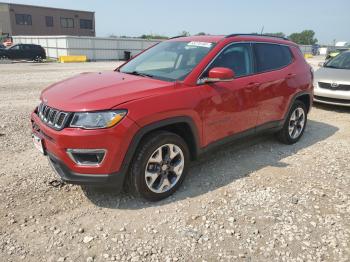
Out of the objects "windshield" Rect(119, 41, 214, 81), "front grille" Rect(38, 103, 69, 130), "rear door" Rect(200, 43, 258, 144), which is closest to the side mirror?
"rear door" Rect(200, 43, 258, 144)

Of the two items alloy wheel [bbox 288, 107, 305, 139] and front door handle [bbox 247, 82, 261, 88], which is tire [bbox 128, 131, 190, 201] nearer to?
front door handle [bbox 247, 82, 261, 88]

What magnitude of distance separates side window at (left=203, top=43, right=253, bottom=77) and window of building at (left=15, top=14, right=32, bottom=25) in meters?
55.1

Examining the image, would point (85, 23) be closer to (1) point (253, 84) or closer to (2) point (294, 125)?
(2) point (294, 125)

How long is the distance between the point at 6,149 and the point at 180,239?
330 centimetres

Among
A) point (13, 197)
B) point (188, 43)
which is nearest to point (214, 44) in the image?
point (188, 43)

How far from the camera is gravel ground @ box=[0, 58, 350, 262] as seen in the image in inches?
115

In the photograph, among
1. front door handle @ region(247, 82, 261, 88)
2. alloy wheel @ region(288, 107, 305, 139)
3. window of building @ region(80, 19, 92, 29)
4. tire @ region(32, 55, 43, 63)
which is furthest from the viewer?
window of building @ region(80, 19, 92, 29)

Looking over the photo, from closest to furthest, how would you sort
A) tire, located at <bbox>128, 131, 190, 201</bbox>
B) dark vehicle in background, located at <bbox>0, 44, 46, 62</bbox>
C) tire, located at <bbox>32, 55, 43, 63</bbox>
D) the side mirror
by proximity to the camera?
tire, located at <bbox>128, 131, 190, 201</bbox> → the side mirror → dark vehicle in background, located at <bbox>0, 44, 46, 62</bbox> → tire, located at <bbox>32, 55, 43, 63</bbox>

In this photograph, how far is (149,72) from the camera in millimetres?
4133

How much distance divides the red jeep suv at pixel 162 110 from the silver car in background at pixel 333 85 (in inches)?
135

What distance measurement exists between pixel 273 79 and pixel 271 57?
38 cm

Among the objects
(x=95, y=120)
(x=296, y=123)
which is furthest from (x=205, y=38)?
(x=296, y=123)

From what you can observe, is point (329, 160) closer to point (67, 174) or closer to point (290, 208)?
point (290, 208)

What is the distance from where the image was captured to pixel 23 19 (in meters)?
Answer: 51.4
